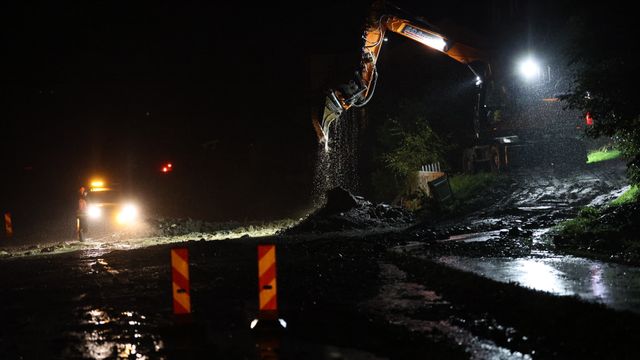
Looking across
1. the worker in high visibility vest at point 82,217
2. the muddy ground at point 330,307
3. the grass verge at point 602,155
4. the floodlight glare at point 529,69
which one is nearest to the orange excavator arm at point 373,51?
the floodlight glare at point 529,69

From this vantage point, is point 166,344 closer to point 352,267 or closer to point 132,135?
point 352,267

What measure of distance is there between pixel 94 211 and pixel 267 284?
20788mm

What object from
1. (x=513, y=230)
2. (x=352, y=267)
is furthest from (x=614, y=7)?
(x=352, y=267)

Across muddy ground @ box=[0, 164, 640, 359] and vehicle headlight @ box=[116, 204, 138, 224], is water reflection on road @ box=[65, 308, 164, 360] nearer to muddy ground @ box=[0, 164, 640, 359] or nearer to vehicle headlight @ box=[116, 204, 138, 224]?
muddy ground @ box=[0, 164, 640, 359]

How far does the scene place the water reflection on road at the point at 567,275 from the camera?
7.30m

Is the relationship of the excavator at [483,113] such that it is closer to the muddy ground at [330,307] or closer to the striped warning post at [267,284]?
the muddy ground at [330,307]

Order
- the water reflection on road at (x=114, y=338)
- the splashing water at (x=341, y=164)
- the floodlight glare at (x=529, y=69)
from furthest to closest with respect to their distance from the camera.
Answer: the splashing water at (x=341, y=164) → the floodlight glare at (x=529, y=69) → the water reflection on road at (x=114, y=338)

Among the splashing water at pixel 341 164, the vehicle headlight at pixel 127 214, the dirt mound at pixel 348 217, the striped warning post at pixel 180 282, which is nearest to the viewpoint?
the striped warning post at pixel 180 282

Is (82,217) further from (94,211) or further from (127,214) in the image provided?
(127,214)

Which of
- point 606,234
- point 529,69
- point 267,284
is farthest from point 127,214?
point 267,284

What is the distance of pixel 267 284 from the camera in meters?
7.36

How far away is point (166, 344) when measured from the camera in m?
6.92

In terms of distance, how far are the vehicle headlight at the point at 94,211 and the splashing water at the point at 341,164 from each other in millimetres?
12358

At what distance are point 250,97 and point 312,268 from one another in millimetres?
31014
